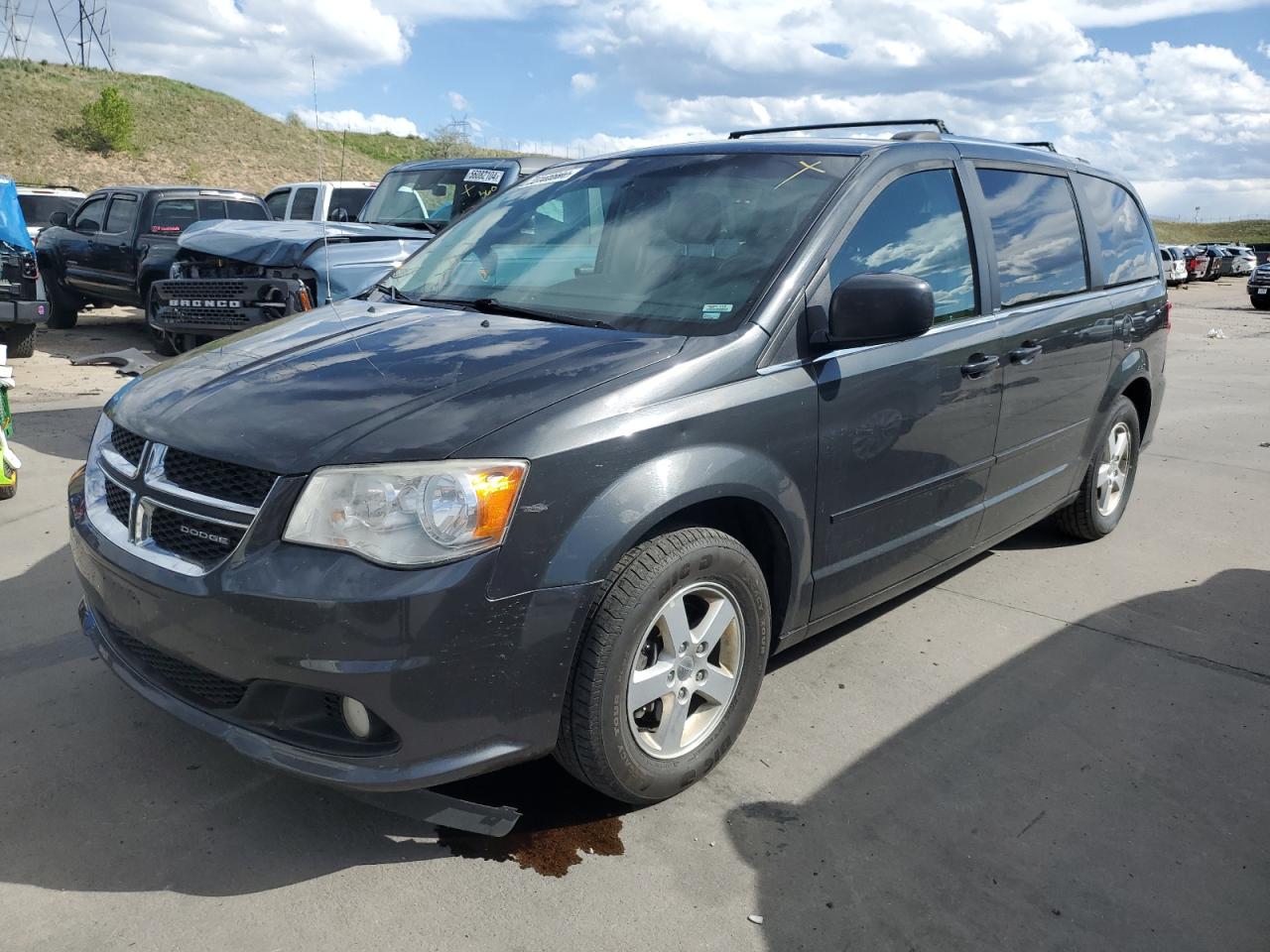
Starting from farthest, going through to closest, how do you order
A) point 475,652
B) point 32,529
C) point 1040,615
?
point 32,529
point 1040,615
point 475,652

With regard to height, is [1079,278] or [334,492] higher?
[1079,278]

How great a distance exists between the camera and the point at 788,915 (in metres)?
2.48

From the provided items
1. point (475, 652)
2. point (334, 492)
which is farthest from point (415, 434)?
point (475, 652)

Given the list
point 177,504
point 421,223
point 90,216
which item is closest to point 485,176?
point 421,223

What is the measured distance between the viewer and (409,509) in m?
2.34

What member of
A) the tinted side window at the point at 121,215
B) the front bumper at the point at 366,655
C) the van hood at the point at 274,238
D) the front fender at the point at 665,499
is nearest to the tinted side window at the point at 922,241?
the front fender at the point at 665,499

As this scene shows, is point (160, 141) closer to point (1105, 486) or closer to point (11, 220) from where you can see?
point (11, 220)

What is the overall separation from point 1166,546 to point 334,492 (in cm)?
474

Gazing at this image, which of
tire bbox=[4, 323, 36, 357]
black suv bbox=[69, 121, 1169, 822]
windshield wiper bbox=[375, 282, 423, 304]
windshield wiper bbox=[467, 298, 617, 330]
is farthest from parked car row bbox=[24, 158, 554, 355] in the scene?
black suv bbox=[69, 121, 1169, 822]

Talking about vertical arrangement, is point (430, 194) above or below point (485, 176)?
below

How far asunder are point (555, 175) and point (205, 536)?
7.29 feet

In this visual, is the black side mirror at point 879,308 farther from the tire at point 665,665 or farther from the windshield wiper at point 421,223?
the windshield wiper at point 421,223

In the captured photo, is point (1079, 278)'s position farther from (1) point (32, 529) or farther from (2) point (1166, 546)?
(1) point (32, 529)

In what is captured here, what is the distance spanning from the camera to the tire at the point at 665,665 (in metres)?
2.56
